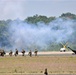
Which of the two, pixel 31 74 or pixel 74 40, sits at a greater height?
pixel 74 40

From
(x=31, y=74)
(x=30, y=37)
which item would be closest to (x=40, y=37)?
(x=30, y=37)

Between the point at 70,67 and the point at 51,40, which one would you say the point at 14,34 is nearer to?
the point at 51,40

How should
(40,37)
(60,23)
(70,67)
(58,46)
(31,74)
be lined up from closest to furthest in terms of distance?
(31,74) → (70,67) → (60,23) → (40,37) → (58,46)

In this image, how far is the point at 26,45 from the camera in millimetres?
104125

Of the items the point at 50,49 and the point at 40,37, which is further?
the point at 50,49

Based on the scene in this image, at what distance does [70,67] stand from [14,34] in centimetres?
5180

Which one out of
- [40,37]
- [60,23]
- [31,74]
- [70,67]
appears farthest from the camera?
[40,37]

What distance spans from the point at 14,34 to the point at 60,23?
36.1ft

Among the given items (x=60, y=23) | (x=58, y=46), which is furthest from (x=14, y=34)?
(x=58, y=46)

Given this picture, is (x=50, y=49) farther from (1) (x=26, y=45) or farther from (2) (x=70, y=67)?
(2) (x=70, y=67)

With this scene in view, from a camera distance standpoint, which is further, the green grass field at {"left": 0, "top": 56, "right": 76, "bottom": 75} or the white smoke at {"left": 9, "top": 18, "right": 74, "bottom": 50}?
the white smoke at {"left": 9, "top": 18, "right": 74, "bottom": 50}

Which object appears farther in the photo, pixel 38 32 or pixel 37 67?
pixel 38 32

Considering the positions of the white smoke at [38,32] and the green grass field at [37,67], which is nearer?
the green grass field at [37,67]

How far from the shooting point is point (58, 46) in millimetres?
115375
